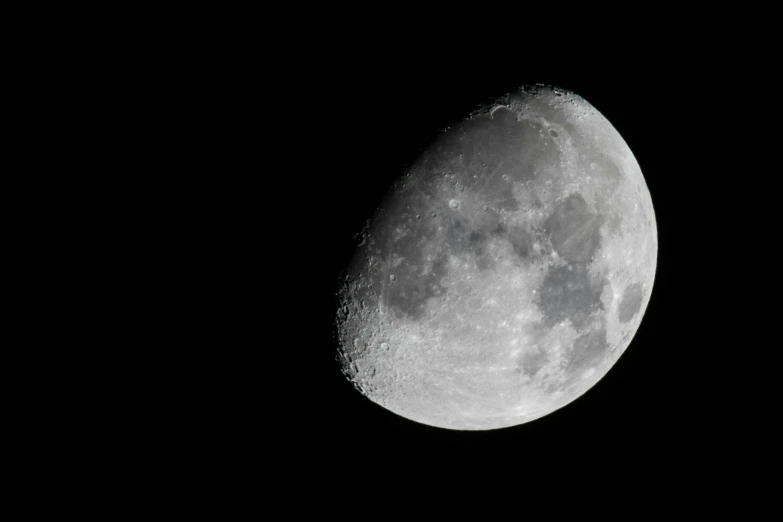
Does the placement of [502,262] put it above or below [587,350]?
above

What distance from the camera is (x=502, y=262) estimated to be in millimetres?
3010

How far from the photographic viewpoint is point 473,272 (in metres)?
3.01

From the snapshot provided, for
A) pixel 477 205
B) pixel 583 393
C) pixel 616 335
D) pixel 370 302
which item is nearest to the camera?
pixel 477 205

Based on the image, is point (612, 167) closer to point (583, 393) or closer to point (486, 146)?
point (486, 146)

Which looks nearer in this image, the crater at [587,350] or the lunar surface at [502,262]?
the lunar surface at [502,262]

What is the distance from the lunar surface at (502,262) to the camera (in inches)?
118

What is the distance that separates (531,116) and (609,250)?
90 cm

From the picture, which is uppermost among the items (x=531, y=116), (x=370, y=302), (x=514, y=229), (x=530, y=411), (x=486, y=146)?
(x=531, y=116)

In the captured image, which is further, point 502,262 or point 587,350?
point 587,350

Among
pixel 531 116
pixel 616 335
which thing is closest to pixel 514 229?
pixel 531 116

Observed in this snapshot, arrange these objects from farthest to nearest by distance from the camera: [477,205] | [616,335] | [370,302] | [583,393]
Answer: [583,393] → [616,335] → [370,302] → [477,205]

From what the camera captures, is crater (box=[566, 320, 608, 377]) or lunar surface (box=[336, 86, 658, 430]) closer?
lunar surface (box=[336, 86, 658, 430])

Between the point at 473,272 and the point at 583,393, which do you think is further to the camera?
the point at 583,393

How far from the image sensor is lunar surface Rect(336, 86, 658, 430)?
301 cm
